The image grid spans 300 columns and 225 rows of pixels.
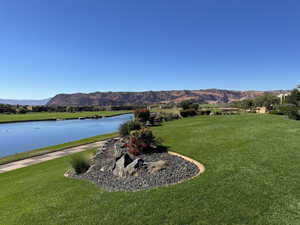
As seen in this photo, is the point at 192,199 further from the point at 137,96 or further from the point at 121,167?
the point at 137,96

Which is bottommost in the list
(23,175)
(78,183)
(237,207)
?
(23,175)

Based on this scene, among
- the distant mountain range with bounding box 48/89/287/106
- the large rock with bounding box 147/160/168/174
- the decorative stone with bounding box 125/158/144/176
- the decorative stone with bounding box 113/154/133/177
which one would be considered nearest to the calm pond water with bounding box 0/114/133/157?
the decorative stone with bounding box 113/154/133/177

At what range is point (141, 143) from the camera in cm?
782

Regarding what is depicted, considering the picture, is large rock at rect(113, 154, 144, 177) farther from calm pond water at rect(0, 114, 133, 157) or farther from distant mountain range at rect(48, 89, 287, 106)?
distant mountain range at rect(48, 89, 287, 106)

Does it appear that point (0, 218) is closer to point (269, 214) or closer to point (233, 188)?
point (233, 188)

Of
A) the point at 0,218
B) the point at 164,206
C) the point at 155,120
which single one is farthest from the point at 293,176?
the point at 155,120

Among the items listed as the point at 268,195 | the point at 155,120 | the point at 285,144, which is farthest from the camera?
the point at 155,120

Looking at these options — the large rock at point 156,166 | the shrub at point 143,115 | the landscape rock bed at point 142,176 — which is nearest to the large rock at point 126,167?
the landscape rock bed at point 142,176

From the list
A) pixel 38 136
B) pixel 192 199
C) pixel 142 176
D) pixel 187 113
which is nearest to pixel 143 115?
pixel 187 113

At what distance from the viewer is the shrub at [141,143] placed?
7674 millimetres

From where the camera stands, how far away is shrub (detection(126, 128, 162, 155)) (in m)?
7.67

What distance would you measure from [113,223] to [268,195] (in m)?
3.32

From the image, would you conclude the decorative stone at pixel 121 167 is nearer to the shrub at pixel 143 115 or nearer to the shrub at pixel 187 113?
the shrub at pixel 143 115

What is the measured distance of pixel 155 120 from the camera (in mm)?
20094
